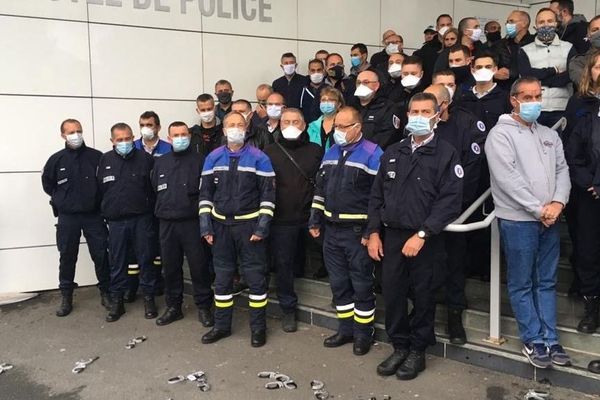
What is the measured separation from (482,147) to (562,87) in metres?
1.61

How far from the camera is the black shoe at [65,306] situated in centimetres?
636

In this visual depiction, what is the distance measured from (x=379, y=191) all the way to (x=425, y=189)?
16.7 inches

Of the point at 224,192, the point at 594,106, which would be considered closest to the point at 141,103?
the point at 224,192

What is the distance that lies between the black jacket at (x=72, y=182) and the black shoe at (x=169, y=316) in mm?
1416

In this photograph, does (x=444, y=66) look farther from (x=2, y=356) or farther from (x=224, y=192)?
(x=2, y=356)

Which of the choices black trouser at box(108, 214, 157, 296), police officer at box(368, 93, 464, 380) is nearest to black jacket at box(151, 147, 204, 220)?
black trouser at box(108, 214, 157, 296)

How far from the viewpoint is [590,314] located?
A: 168 inches

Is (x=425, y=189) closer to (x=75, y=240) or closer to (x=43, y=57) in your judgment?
(x=75, y=240)

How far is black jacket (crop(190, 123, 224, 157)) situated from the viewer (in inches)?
262

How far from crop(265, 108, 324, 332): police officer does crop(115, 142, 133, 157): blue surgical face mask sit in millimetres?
1614

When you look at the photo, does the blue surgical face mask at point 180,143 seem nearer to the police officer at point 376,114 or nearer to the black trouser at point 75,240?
the black trouser at point 75,240

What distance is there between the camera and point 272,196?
5.18m

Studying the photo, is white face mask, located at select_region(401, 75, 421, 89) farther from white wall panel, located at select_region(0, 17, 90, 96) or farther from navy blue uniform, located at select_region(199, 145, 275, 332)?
white wall panel, located at select_region(0, 17, 90, 96)

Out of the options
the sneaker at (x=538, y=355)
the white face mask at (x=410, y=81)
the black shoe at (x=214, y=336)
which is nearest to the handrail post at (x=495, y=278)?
the sneaker at (x=538, y=355)
